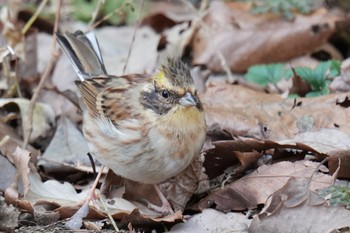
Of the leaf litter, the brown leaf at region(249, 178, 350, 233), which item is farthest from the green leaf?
the brown leaf at region(249, 178, 350, 233)

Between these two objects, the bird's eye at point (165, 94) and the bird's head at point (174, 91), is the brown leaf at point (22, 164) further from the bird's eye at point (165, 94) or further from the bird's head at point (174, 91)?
the bird's eye at point (165, 94)

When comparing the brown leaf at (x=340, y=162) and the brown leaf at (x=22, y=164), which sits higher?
the brown leaf at (x=22, y=164)

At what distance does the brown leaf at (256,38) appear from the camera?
661cm

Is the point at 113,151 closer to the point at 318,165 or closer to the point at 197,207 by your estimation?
the point at 197,207

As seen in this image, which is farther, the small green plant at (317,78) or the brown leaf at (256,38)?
the brown leaf at (256,38)

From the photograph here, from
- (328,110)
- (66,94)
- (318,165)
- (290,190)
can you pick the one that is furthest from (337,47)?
(290,190)

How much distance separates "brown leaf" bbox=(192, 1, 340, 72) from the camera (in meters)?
6.61

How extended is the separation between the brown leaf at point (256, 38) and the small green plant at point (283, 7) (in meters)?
0.06

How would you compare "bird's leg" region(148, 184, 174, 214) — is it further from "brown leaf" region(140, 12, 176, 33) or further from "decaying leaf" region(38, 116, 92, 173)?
"brown leaf" region(140, 12, 176, 33)

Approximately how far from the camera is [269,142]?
4.57 m

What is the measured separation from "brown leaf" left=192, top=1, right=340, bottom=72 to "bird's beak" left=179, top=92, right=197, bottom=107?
7.51 ft

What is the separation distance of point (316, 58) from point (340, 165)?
2.55m

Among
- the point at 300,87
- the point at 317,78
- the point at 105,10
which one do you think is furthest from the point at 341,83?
the point at 105,10

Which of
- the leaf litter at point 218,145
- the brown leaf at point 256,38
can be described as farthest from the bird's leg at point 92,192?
the brown leaf at point 256,38
